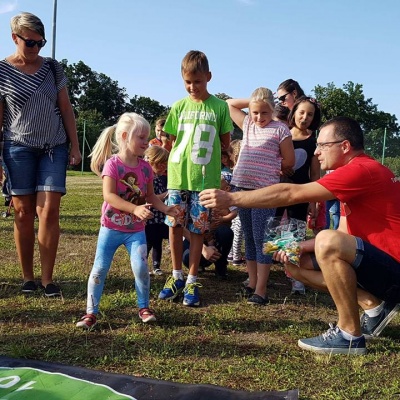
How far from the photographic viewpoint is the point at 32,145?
415cm

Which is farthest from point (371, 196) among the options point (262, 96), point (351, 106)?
point (351, 106)

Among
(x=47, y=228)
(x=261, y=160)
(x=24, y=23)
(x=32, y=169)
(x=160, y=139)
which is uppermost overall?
(x=24, y=23)

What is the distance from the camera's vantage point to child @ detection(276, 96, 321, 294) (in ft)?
15.1

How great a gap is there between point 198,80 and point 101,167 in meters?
1.02

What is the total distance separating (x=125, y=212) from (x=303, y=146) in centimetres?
193

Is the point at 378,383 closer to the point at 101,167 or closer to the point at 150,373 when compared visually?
the point at 150,373

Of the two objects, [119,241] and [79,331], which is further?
[119,241]

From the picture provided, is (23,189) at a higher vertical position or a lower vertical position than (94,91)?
lower

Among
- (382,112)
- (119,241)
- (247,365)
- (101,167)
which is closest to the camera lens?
(247,365)

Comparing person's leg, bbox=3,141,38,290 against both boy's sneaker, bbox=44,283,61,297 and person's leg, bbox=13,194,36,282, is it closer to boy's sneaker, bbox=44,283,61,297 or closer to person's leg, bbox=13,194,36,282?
person's leg, bbox=13,194,36,282

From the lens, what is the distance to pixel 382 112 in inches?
2977

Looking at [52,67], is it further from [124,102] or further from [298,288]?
[124,102]

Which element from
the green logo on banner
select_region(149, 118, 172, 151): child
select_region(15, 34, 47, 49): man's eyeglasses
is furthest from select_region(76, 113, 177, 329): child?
select_region(149, 118, 172, 151): child

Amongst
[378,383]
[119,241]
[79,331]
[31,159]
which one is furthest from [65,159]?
[378,383]
